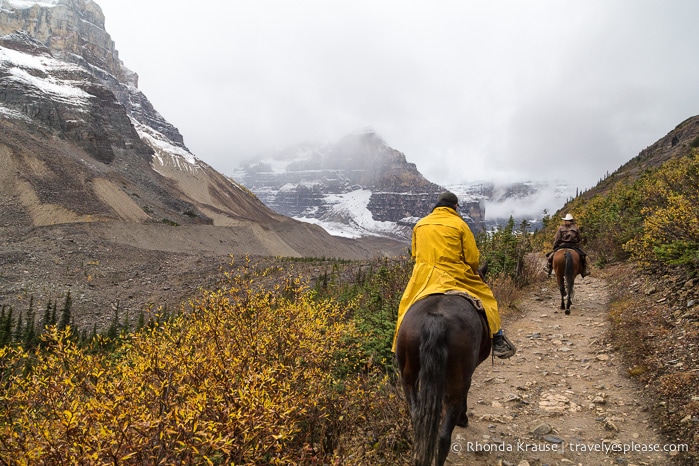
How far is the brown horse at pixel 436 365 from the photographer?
3.38 meters

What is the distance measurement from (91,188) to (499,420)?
81823mm

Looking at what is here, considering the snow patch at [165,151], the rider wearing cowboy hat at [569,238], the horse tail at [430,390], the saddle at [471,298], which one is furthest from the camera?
the snow patch at [165,151]

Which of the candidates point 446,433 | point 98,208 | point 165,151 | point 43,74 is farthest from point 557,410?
point 165,151

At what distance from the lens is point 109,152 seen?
94750 mm

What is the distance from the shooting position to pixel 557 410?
5297 mm

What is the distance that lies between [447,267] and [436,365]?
126 centimetres

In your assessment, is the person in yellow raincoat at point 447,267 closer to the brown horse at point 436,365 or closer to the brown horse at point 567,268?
the brown horse at point 436,365

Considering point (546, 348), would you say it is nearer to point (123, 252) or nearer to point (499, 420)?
point (499, 420)

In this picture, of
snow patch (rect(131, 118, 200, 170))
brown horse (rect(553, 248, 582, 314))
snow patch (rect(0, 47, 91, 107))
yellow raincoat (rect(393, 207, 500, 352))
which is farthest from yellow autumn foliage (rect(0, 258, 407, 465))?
snow patch (rect(131, 118, 200, 170))

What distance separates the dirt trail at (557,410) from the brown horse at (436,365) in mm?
1200

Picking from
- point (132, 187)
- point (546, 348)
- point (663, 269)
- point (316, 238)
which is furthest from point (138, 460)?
point (316, 238)

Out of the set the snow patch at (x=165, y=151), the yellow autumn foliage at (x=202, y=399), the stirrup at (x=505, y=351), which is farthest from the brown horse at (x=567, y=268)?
the snow patch at (x=165, y=151)

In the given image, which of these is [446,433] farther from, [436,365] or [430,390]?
[436,365]

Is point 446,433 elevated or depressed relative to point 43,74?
depressed
